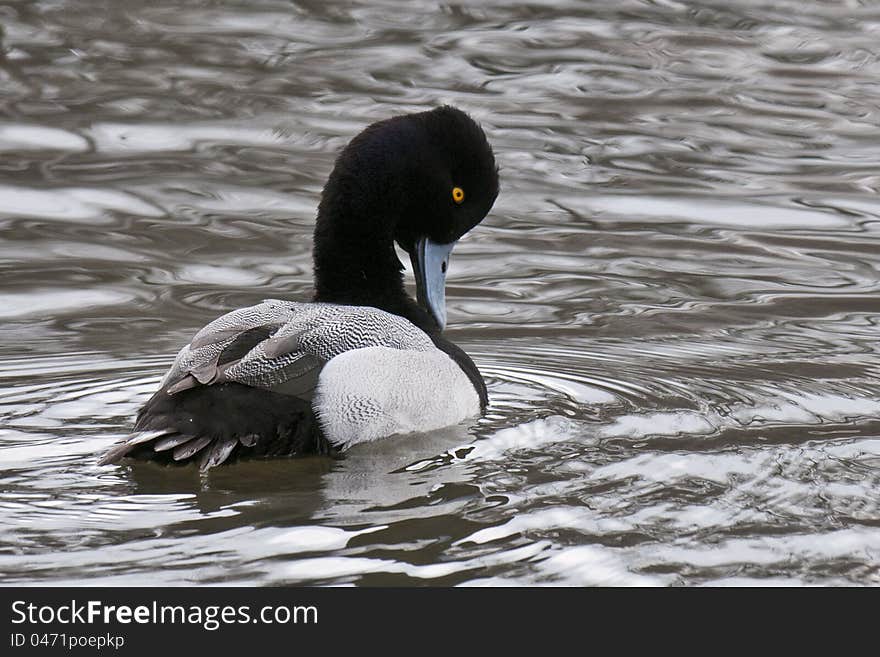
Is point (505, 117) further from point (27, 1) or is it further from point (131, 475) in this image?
point (131, 475)

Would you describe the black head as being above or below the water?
above

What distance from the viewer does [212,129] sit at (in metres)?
11.5

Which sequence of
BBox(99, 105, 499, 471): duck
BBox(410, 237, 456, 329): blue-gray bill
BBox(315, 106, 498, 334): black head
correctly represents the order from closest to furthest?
BBox(99, 105, 499, 471): duck
BBox(315, 106, 498, 334): black head
BBox(410, 237, 456, 329): blue-gray bill

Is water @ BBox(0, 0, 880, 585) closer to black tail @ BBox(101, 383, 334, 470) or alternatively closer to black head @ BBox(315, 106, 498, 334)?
black tail @ BBox(101, 383, 334, 470)

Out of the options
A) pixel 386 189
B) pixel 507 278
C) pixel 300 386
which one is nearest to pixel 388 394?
pixel 300 386

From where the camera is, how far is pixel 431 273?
686cm

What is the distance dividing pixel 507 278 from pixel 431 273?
199 centimetres

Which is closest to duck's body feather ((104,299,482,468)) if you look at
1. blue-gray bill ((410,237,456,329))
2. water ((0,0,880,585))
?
water ((0,0,880,585))

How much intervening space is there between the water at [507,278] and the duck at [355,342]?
0.45 ft

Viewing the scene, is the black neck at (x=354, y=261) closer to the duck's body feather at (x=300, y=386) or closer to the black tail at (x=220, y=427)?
the duck's body feather at (x=300, y=386)

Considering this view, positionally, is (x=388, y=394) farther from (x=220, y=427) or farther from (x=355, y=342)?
(x=220, y=427)

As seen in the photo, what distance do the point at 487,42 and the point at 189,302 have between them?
6146 millimetres

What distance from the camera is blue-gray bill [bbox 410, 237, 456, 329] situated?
22.5 ft

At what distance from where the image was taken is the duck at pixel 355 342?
18.2 ft
